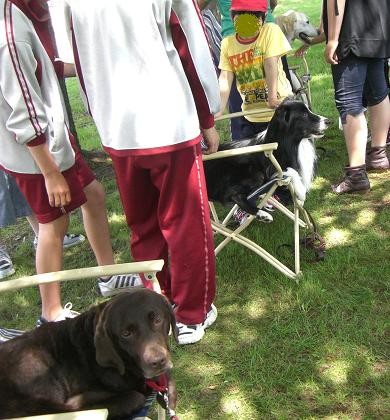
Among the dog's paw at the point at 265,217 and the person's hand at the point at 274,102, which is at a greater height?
the person's hand at the point at 274,102

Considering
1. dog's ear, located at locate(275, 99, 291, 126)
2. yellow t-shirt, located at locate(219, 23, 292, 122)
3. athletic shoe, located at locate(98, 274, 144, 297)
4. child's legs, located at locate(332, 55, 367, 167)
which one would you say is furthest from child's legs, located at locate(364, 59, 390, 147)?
athletic shoe, located at locate(98, 274, 144, 297)

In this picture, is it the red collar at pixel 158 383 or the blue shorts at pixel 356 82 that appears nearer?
the red collar at pixel 158 383

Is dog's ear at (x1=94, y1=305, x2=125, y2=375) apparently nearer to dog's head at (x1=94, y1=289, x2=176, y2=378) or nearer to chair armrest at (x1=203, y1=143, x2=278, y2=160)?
dog's head at (x1=94, y1=289, x2=176, y2=378)

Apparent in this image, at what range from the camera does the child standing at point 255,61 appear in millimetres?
3562

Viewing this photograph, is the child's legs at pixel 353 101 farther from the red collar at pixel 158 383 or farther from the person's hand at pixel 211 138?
the red collar at pixel 158 383

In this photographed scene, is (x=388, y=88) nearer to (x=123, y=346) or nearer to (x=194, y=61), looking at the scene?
(x=194, y=61)

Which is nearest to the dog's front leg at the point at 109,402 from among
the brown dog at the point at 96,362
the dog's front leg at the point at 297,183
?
the brown dog at the point at 96,362

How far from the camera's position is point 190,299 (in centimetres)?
274

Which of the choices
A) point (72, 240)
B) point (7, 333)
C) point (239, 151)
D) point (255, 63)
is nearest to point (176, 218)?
point (239, 151)

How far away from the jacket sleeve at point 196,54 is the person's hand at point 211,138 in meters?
0.12

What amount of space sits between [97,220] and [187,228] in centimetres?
83

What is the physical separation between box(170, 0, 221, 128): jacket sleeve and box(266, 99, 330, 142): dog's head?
3.07 ft

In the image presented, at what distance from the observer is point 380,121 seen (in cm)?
420

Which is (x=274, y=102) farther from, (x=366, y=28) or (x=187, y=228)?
(x=187, y=228)
